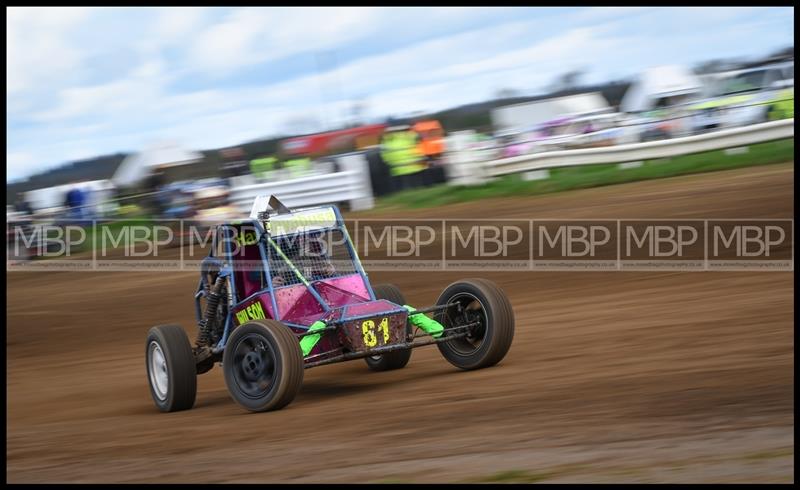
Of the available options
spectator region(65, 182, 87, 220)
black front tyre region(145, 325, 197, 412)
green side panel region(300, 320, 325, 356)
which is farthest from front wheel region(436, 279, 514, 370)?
spectator region(65, 182, 87, 220)

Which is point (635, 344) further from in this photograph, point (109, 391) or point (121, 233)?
point (121, 233)

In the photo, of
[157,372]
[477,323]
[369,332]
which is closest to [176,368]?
[157,372]

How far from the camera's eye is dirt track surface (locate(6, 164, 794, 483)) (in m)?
4.88

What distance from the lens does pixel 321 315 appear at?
7.23 m

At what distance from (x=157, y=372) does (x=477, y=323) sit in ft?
7.89

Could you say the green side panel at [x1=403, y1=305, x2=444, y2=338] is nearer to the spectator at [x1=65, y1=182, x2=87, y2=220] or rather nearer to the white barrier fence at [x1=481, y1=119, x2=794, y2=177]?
the white barrier fence at [x1=481, y1=119, x2=794, y2=177]

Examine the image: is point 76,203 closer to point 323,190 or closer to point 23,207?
point 23,207

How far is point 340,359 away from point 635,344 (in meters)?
2.37

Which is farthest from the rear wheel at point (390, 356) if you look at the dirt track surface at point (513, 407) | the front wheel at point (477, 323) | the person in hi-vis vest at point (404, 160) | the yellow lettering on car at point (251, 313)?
the person in hi-vis vest at point (404, 160)

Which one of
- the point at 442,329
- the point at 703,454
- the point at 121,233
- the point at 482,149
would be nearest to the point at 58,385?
the point at 442,329

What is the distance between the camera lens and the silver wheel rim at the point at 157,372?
7715 millimetres

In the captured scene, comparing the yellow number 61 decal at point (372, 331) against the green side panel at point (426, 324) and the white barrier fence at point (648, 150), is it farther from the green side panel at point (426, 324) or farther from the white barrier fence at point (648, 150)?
the white barrier fence at point (648, 150)

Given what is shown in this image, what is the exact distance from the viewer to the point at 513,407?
600cm

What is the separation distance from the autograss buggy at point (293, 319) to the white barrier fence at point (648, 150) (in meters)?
11.4
